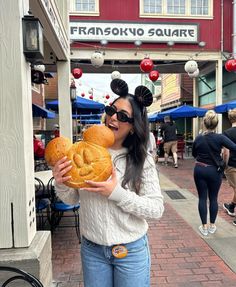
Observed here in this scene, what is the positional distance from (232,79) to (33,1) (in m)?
11.5

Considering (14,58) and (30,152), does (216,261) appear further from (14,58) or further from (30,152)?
(14,58)

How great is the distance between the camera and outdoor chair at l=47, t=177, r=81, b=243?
4398mm

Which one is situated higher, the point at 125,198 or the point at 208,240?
the point at 125,198

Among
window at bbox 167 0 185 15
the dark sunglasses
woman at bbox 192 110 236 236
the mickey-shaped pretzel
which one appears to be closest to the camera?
the mickey-shaped pretzel

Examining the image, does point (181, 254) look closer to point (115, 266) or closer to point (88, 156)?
point (115, 266)

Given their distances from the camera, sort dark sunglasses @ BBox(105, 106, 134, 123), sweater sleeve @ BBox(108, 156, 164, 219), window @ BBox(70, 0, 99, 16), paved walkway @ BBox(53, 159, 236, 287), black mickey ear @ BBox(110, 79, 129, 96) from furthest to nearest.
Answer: window @ BBox(70, 0, 99, 16), paved walkway @ BBox(53, 159, 236, 287), black mickey ear @ BBox(110, 79, 129, 96), dark sunglasses @ BBox(105, 106, 134, 123), sweater sleeve @ BBox(108, 156, 164, 219)

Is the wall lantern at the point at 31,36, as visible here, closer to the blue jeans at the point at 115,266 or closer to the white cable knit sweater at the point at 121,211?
the white cable knit sweater at the point at 121,211

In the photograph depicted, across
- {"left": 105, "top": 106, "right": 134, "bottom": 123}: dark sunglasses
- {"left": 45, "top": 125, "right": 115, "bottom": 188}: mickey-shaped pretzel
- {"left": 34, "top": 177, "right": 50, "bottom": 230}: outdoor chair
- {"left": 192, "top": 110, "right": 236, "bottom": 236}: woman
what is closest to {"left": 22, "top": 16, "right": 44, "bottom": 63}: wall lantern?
{"left": 105, "top": 106, "right": 134, "bottom": 123}: dark sunglasses

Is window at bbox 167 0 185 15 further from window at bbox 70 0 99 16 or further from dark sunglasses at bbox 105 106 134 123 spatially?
dark sunglasses at bbox 105 106 134 123

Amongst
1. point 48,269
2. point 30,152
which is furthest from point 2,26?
point 48,269

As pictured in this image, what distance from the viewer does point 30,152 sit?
2400mm

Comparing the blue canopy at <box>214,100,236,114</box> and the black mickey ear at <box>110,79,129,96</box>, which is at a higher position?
the blue canopy at <box>214,100,236,114</box>

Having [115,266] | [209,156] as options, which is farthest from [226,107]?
[115,266]

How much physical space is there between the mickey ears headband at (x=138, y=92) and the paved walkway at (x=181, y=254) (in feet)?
7.27
